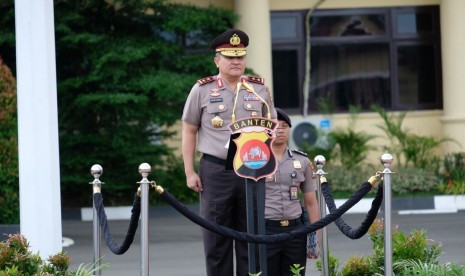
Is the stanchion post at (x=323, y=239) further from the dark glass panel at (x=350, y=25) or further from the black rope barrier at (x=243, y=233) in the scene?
the dark glass panel at (x=350, y=25)

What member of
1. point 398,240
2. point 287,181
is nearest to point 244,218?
point 287,181

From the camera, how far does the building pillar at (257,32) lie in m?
17.7

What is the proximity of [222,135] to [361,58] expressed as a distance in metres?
12.1

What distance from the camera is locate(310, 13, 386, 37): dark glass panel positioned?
19141mm

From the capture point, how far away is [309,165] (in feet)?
25.3

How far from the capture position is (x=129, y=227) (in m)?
7.21

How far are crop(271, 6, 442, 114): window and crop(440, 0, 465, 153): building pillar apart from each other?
0.73 metres

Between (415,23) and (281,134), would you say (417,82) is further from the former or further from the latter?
(281,134)

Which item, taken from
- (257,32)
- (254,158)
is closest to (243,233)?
(254,158)

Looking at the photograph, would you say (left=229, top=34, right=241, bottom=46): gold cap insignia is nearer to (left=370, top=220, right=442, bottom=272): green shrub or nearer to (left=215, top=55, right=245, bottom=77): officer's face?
(left=215, top=55, right=245, bottom=77): officer's face

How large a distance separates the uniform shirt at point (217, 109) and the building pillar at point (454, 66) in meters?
11.3

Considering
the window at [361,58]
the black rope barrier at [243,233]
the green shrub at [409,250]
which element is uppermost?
A: the window at [361,58]

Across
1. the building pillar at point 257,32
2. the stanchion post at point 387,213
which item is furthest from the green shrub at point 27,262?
the building pillar at point 257,32

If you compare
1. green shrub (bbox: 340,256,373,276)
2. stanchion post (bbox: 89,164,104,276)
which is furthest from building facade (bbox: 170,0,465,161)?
Answer: stanchion post (bbox: 89,164,104,276)
